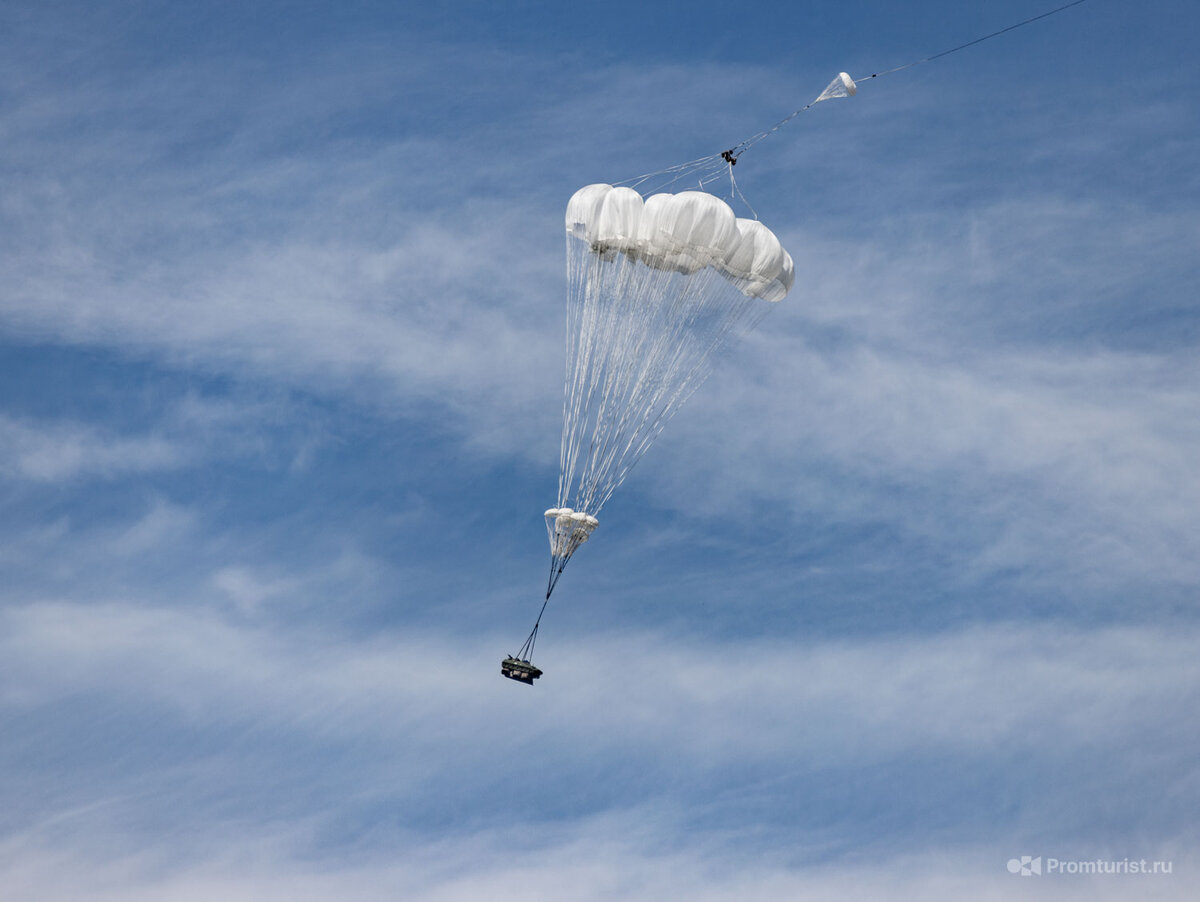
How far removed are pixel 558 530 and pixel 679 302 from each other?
23.5 feet

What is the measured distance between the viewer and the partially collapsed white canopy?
134 ft

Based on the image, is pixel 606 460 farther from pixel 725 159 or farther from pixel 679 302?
pixel 725 159

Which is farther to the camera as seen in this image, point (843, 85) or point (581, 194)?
point (581, 194)

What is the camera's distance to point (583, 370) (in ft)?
133

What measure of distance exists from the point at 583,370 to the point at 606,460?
2489 mm

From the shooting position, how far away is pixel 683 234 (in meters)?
40.8

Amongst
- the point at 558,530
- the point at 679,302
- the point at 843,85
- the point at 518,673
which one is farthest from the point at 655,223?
the point at 518,673

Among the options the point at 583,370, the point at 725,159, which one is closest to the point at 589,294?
the point at 583,370

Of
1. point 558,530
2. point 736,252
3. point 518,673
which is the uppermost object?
point 736,252

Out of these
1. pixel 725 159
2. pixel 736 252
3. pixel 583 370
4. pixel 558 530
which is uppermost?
pixel 725 159

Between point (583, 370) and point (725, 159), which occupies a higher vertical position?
point (725, 159)

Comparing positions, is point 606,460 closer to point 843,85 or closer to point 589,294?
point 589,294

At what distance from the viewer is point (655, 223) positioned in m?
41.1

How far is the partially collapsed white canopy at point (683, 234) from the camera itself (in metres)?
40.9
